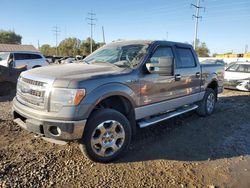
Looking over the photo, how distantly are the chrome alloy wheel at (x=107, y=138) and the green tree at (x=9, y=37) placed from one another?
88.8 metres

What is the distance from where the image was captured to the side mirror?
4.32m

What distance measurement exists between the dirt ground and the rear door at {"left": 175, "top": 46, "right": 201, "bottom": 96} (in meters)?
0.97

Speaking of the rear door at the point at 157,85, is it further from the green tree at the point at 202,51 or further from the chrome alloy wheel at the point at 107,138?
the green tree at the point at 202,51

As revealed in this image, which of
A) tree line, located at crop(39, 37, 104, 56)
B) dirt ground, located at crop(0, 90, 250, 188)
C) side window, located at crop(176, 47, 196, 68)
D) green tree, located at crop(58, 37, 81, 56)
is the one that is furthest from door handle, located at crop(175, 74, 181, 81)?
green tree, located at crop(58, 37, 81, 56)

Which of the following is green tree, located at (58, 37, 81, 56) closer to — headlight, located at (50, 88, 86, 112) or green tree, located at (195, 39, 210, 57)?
green tree, located at (195, 39, 210, 57)

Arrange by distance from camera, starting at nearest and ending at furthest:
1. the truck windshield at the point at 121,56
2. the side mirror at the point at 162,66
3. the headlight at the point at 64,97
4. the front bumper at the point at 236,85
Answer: the headlight at the point at 64,97 → the side mirror at the point at 162,66 → the truck windshield at the point at 121,56 → the front bumper at the point at 236,85

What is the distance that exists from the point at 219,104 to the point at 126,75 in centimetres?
585

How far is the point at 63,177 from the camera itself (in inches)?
136

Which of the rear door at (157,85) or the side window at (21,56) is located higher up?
the side window at (21,56)

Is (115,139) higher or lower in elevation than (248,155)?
higher

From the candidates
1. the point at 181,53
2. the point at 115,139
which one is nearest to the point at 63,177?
the point at 115,139

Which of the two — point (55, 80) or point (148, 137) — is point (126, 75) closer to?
point (55, 80)

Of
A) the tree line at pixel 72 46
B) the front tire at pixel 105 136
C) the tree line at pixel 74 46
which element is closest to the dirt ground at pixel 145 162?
the front tire at pixel 105 136

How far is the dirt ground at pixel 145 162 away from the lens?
11.2 ft
